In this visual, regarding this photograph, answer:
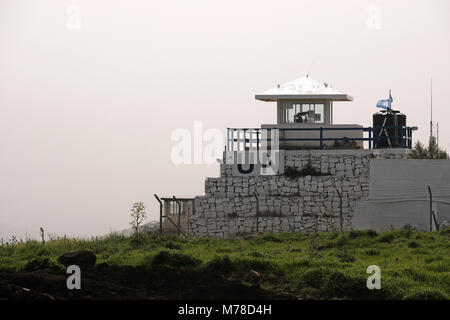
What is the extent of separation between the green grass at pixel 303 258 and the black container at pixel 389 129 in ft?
22.2

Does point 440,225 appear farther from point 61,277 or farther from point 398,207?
point 61,277

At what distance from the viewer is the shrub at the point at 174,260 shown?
82.1 ft

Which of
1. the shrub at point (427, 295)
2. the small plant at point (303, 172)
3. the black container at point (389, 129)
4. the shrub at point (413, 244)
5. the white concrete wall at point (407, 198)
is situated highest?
the black container at point (389, 129)

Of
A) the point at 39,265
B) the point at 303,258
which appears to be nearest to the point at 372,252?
the point at 303,258

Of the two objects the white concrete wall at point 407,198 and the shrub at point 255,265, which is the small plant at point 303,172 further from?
the shrub at point 255,265

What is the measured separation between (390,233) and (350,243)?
5.59 feet

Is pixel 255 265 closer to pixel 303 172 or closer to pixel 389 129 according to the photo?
pixel 303 172

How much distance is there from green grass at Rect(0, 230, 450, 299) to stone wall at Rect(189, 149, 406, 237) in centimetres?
258

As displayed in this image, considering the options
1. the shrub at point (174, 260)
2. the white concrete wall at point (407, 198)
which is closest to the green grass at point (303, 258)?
the shrub at point (174, 260)

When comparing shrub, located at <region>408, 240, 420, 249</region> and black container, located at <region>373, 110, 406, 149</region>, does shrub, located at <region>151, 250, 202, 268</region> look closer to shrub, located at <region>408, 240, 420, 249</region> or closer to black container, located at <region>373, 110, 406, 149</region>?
shrub, located at <region>408, 240, 420, 249</region>

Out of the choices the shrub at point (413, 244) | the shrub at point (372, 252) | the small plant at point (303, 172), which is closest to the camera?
the shrub at point (372, 252)

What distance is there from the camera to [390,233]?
31.1 m

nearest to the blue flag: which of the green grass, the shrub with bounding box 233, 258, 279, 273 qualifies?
the green grass

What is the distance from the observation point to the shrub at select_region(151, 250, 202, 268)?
82.1ft
